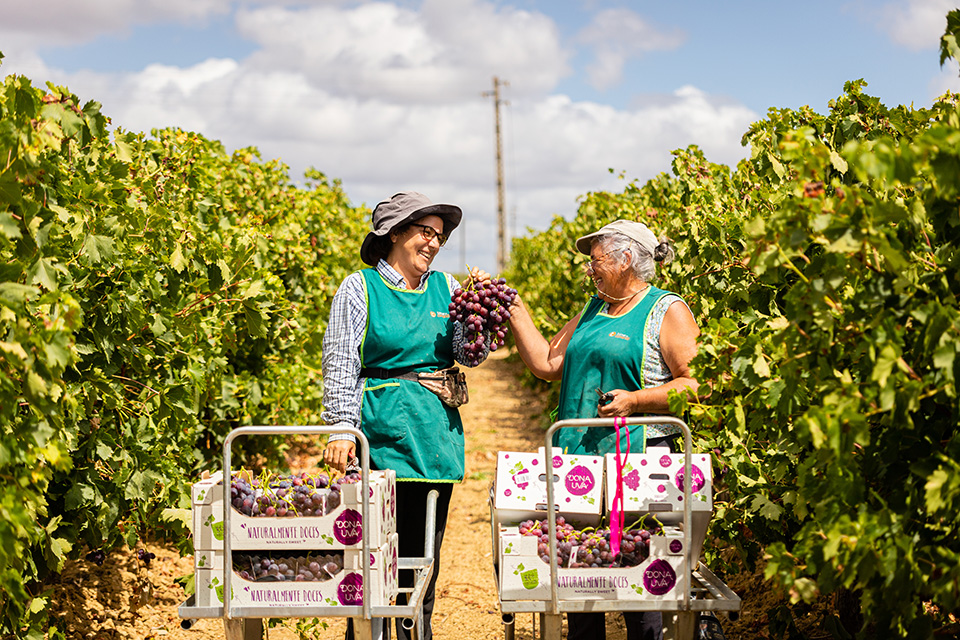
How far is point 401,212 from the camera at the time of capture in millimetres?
3721

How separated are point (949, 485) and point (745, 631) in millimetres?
Answer: 2717

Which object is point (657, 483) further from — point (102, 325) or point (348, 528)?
point (102, 325)

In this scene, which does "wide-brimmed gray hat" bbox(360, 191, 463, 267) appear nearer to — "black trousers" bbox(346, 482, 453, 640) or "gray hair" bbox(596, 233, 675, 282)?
"gray hair" bbox(596, 233, 675, 282)

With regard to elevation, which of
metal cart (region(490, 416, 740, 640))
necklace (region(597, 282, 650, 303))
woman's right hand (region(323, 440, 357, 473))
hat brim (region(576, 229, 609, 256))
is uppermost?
hat brim (region(576, 229, 609, 256))

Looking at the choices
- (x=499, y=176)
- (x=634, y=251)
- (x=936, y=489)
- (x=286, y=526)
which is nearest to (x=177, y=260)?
(x=286, y=526)

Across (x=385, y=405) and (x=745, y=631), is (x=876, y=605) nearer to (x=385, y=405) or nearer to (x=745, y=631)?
(x=385, y=405)

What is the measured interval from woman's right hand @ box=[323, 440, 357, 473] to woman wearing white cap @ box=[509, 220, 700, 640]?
796 millimetres

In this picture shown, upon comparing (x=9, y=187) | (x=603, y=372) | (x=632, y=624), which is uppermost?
(x=9, y=187)

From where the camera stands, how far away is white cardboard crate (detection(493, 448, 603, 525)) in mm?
2951

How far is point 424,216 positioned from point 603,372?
0.94m

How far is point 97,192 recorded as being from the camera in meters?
3.69

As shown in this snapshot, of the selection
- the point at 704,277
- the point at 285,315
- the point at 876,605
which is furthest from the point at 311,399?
the point at 876,605

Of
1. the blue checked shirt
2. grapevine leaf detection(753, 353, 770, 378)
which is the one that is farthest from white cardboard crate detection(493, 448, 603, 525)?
the blue checked shirt

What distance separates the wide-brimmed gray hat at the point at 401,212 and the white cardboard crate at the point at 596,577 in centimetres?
142
